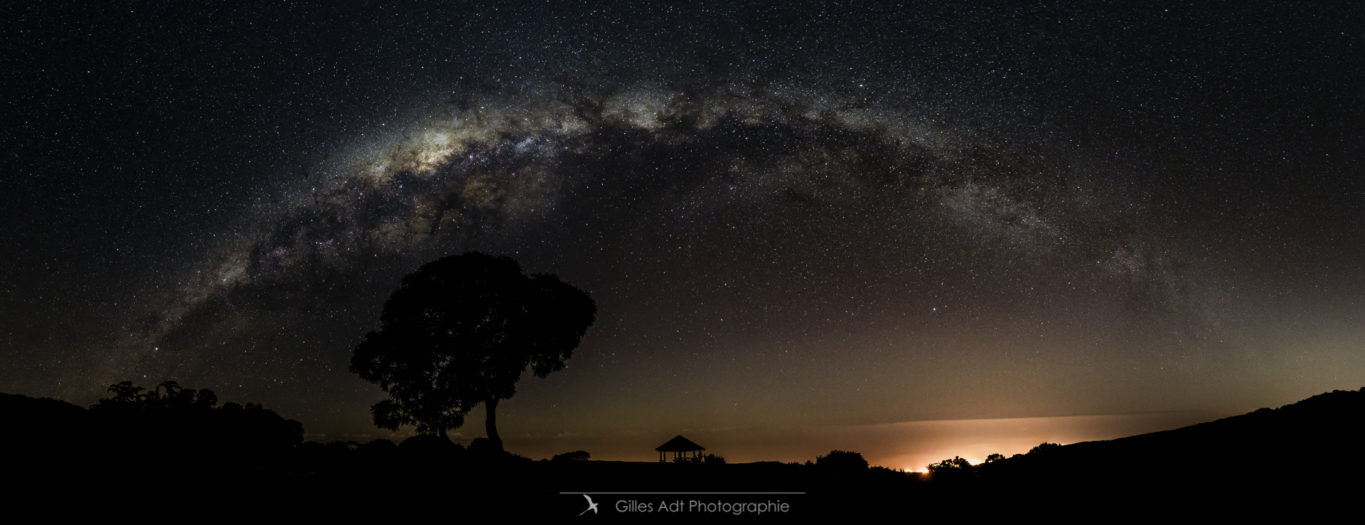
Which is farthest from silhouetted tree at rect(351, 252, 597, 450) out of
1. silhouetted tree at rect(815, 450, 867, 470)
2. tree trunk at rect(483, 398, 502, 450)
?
silhouetted tree at rect(815, 450, 867, 470)

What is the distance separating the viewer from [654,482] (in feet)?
57.3

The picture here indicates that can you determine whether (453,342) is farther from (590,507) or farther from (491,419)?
(590,507)

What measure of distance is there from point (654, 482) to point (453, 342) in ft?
56.9

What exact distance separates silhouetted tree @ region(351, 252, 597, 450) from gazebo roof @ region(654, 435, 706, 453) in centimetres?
727

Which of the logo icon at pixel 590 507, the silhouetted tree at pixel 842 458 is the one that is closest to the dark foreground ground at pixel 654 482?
the logo icon at pixel 590 507

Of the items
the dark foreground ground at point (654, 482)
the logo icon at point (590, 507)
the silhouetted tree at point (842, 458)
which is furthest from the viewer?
the silhouetted tree at point (842, 458)

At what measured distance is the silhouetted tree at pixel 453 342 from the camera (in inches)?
1249

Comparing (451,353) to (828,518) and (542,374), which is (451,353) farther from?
(828,518)

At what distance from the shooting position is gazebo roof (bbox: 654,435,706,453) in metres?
33.2

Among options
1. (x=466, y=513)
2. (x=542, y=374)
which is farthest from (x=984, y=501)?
(x=542, y=374)

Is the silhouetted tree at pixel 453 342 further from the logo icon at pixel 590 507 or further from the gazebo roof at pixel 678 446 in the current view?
the logo icon at pixel 590 507

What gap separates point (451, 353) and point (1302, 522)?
94.5 feet

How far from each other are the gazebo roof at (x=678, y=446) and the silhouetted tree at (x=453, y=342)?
286 inches

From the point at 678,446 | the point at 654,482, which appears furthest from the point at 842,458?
the point at 654,482
